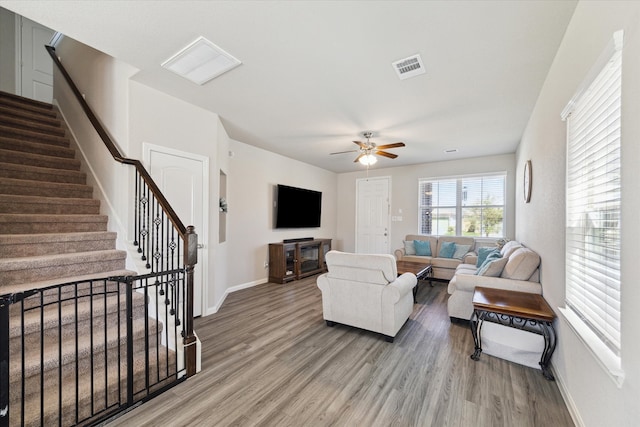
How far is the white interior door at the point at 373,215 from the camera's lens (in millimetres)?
6949

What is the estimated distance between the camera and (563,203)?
200cm

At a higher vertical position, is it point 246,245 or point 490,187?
point 490,187

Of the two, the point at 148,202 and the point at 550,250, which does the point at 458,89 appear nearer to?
A: the point at 550,250

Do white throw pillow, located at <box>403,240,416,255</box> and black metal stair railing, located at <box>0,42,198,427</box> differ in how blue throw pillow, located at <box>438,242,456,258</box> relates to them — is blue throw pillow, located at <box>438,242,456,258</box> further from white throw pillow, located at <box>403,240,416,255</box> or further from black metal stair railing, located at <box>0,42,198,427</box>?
black metal stair railing, located at <box>0,42,198,427</box>

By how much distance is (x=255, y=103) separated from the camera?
3193 mm

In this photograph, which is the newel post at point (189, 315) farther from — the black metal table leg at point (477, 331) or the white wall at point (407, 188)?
the white wall at point (407, 188)

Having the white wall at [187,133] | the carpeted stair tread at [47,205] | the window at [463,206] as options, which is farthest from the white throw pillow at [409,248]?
the carpeted stair tread at [47,205]

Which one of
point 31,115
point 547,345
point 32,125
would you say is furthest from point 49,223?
point 547,345

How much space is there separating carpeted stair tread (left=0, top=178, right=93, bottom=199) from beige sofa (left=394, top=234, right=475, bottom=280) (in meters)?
5.47

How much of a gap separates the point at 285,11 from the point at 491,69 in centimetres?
192

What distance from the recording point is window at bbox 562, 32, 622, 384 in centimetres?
129

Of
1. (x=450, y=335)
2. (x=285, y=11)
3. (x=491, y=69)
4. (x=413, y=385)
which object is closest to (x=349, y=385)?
(x=413, y=385)

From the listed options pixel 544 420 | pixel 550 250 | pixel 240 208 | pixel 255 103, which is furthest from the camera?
pixel 240 208

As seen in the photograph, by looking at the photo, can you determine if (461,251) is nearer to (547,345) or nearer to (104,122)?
(547,345)
